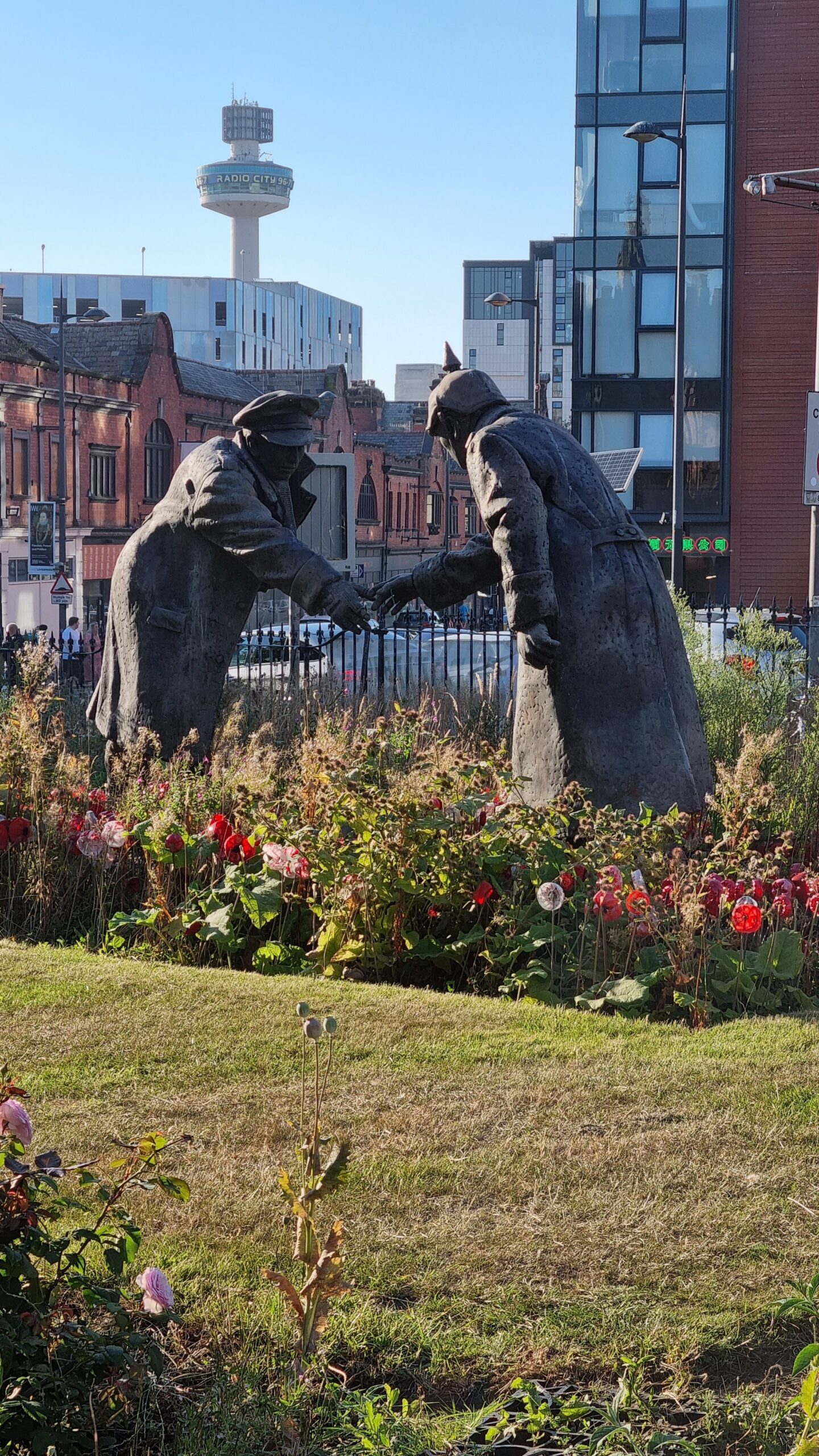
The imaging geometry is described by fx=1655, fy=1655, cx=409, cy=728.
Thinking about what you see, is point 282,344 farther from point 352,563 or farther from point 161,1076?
point 161,1076

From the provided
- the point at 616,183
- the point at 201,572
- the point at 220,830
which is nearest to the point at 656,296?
the point at 616,183

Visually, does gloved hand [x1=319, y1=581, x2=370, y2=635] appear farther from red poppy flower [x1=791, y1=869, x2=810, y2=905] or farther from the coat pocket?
red poppy flower [x1=791, y1=869, x2=810, y2=905]

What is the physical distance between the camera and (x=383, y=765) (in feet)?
25.2

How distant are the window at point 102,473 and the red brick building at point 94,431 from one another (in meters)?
0.03

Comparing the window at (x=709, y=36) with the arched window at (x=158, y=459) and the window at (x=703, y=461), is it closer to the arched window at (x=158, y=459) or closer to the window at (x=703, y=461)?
the window at (x=703, y=461)

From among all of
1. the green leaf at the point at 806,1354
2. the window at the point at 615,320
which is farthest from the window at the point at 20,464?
the green leaf at the point at 806,1354

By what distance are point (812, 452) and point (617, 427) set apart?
29.4 m

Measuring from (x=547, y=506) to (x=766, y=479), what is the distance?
3673 cm

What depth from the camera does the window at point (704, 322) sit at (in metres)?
41.7

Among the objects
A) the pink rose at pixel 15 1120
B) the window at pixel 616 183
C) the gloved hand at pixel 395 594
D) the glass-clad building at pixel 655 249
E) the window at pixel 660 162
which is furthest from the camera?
the window at pixel 616 183

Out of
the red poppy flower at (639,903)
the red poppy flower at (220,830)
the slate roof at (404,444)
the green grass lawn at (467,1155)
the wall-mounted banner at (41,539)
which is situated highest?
the slate roof at (404,444)

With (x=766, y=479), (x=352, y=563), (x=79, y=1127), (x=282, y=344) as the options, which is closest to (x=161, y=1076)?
(x=79, y=1127)

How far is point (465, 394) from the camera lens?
23.0 ft

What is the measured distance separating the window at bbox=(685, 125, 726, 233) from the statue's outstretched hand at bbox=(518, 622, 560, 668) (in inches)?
1471
